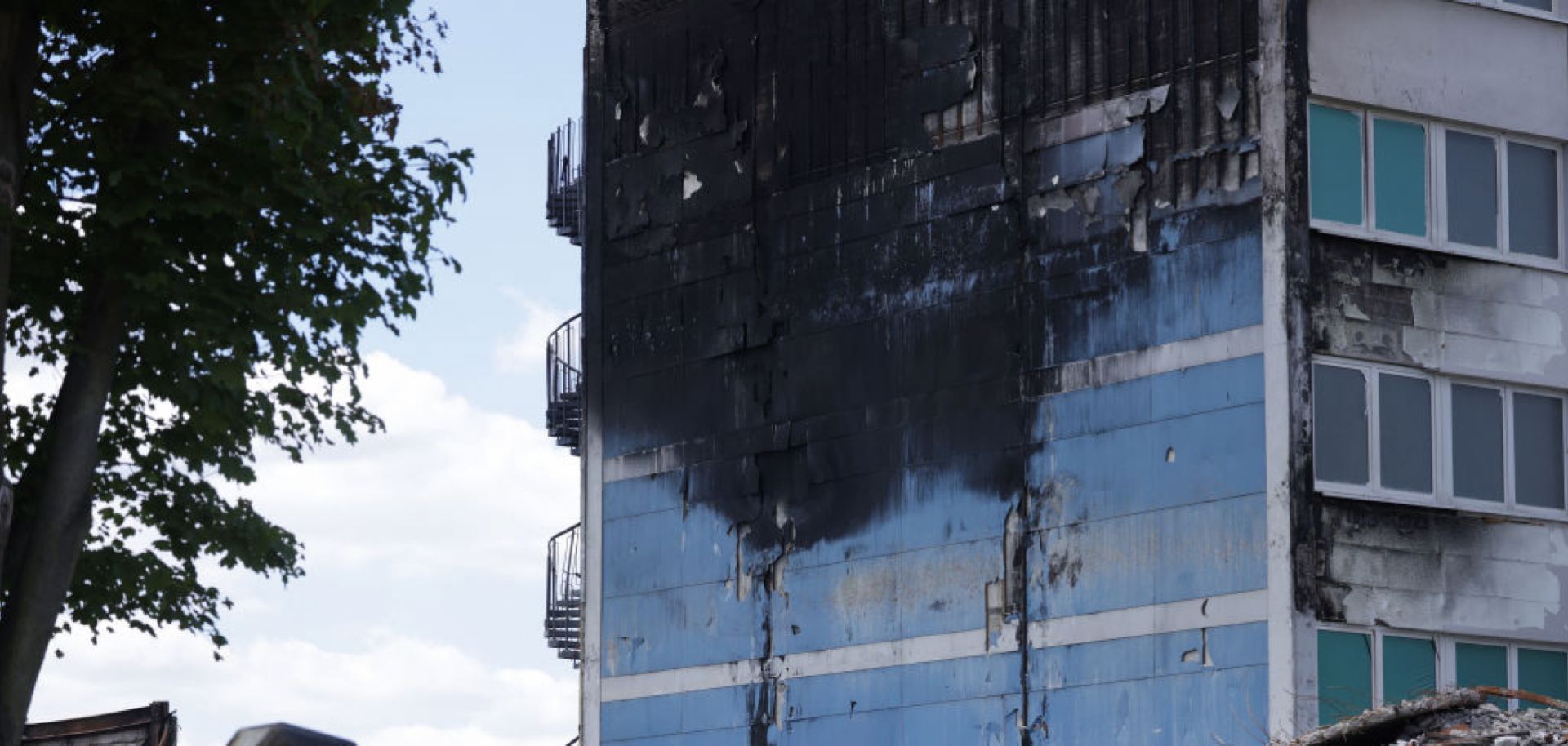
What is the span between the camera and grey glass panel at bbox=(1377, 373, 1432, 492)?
1176 inches

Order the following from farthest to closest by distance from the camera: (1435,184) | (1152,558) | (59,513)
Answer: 1. (1152,558)
2. (1435,184)
3. (59,513)

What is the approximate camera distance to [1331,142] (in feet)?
98.8

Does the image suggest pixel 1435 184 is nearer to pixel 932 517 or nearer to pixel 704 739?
pixel 932 517

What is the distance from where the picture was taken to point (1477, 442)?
30500mm

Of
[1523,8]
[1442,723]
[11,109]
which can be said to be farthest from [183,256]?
[1523,8]

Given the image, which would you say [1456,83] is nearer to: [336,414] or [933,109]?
[933,109]

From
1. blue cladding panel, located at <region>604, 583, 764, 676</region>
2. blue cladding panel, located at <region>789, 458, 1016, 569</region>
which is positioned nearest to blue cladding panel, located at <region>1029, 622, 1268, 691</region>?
blue cladding panel, located at <region>789, 458, 1016, 569</region>

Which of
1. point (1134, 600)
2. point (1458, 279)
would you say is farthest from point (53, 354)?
point (1458, 279)

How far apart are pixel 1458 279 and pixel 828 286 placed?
9.19 m

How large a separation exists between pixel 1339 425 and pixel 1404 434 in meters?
0.94

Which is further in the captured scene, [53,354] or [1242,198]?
[1242,198]

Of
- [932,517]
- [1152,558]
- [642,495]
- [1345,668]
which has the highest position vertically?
[642,495]

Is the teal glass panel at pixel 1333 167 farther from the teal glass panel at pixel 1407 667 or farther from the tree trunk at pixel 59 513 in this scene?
the tree trunk at pixel 59 513

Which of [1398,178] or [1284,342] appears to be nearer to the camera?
[1284,342]
